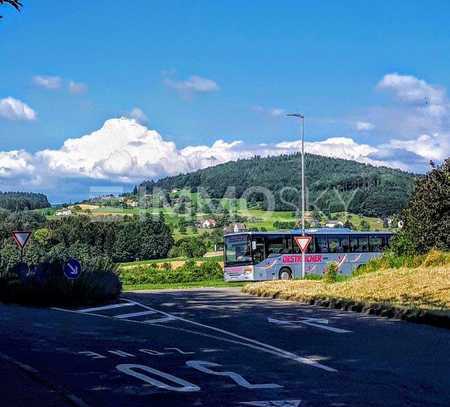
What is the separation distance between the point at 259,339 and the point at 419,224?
1921 centimetres

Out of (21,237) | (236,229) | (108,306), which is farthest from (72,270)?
(236,229)

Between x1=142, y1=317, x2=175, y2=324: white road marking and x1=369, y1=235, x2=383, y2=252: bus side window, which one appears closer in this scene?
x1=142, y1=317, x2=175, y2=324: white road marking

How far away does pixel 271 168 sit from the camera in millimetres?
113500

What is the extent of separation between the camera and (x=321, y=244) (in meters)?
44.4

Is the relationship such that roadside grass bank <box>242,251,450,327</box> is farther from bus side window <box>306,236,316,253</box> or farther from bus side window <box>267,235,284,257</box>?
bus side window <box>306,236,316,253</box>

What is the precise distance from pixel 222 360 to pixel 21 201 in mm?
91165

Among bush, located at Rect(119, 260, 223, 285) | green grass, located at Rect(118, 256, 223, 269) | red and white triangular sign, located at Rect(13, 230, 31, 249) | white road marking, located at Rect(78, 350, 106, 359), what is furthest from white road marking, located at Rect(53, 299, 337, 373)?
green grass, located at Rect(118, 256, 223, 269)

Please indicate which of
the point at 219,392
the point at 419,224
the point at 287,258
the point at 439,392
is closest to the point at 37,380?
the point at 219,392

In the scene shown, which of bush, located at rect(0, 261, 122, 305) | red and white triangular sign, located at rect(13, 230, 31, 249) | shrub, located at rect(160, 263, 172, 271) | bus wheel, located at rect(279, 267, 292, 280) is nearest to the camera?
bush, located at rect(0, 261, 122, 305)

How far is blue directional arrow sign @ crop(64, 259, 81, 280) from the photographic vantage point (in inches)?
882

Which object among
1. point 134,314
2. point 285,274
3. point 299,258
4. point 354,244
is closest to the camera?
point 134,314

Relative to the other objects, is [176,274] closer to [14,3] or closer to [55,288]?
[55,288]

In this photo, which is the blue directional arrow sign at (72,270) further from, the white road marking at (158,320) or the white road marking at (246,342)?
the white road marking at (158,320)

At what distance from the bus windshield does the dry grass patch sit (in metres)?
14.1
